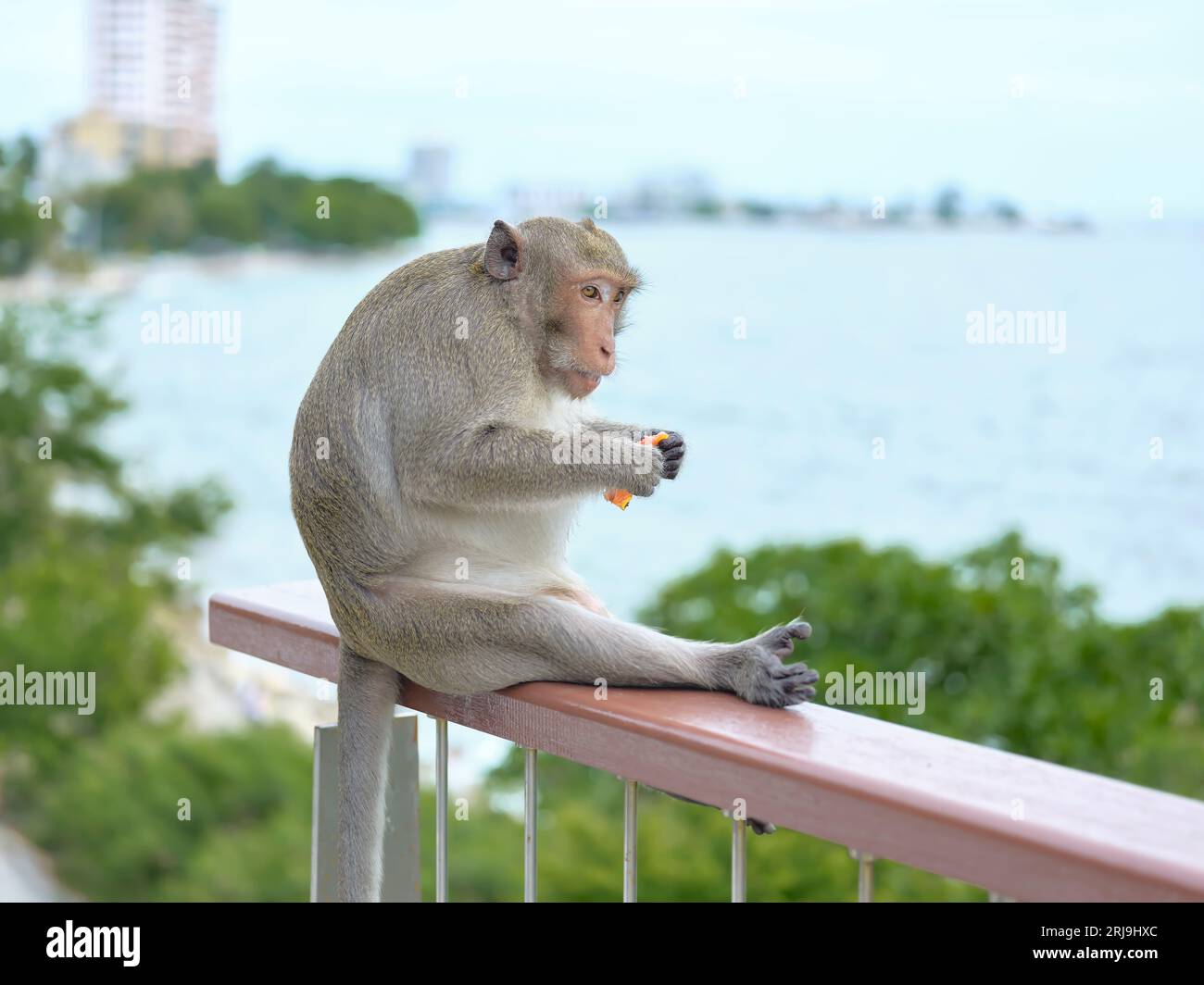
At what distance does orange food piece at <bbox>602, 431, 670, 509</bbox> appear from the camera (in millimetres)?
2344

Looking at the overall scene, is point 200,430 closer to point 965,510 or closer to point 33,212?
point 33,212

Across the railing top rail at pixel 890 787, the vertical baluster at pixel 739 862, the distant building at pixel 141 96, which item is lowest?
the vertical baluster at pixel 739 862

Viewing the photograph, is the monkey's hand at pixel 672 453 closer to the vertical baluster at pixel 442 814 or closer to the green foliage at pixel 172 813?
the vertical baluster at pixel 442 814

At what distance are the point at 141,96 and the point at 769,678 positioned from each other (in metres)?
11.0

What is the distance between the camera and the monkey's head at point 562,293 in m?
2.47

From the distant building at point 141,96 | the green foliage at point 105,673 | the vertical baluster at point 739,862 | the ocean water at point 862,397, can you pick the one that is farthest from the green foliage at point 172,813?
the vertical baluster at point 739,862

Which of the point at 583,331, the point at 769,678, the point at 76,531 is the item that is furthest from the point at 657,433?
the point at 76,531

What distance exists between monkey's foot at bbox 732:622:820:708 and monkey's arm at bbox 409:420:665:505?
15.8 inches

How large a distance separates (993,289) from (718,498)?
10.5 ft

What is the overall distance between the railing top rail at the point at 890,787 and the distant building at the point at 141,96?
848 centimetres

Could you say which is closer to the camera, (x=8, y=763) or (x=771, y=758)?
(x=771, y=758)

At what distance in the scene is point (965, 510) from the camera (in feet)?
42.2

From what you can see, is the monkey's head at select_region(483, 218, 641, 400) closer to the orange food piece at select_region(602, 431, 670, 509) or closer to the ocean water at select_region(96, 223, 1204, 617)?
the orange food piece at select_region(602, 431, 670, 509)
